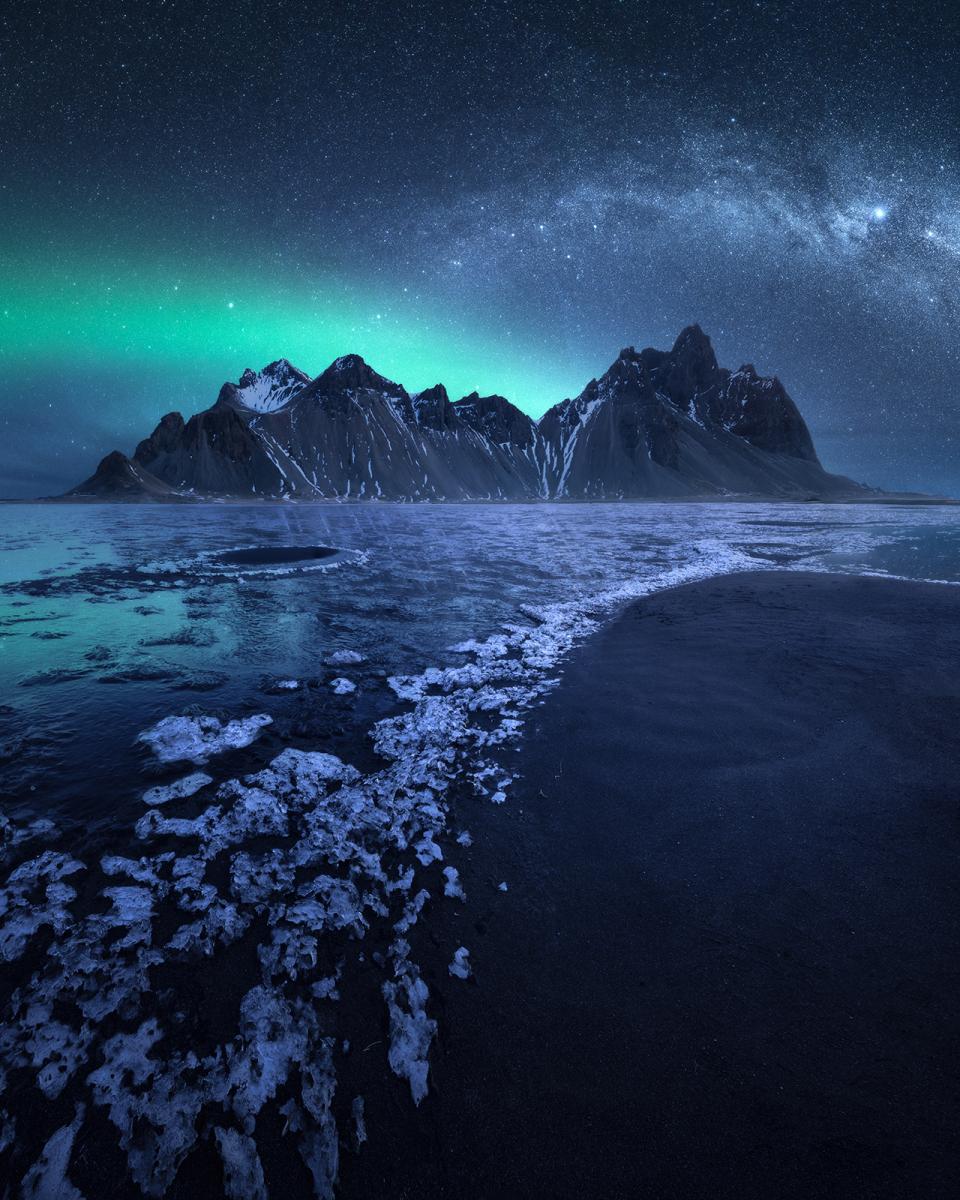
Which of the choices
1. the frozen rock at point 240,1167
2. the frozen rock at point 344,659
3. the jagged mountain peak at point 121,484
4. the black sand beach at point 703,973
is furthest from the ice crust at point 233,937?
the jagged mountain peak at point 121,484

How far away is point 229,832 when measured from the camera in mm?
4152

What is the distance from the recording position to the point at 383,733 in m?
5.89

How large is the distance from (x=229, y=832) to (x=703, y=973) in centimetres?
382

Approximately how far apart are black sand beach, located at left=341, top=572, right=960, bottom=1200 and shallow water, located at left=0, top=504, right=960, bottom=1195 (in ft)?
1.32

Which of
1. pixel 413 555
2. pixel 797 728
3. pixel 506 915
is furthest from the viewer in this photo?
pixel 413 555

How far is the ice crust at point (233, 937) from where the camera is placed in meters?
2.27

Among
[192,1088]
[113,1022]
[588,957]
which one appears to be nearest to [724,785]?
[588,957]

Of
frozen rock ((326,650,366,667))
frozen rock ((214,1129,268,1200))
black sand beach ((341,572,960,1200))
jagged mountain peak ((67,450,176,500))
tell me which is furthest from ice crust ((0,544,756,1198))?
jagged mountain peak ((67,450,176,500))

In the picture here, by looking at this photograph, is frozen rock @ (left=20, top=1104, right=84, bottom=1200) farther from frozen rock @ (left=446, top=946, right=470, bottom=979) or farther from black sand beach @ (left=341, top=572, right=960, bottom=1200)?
frozen rock @ (left=446, top=946, right=470, bottom=979)

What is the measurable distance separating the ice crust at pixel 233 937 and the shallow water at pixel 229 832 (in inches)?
0.6

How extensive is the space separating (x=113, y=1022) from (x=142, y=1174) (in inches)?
31.4

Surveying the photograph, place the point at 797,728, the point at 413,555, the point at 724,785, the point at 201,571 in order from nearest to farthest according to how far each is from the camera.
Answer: the point at 724,785 < the point at 797,728 < the point at 201,571 < the point at 413,555

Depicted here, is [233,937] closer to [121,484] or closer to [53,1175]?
[53,1175]

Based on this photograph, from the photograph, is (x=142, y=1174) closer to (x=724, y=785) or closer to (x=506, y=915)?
(x=506, y=915)
